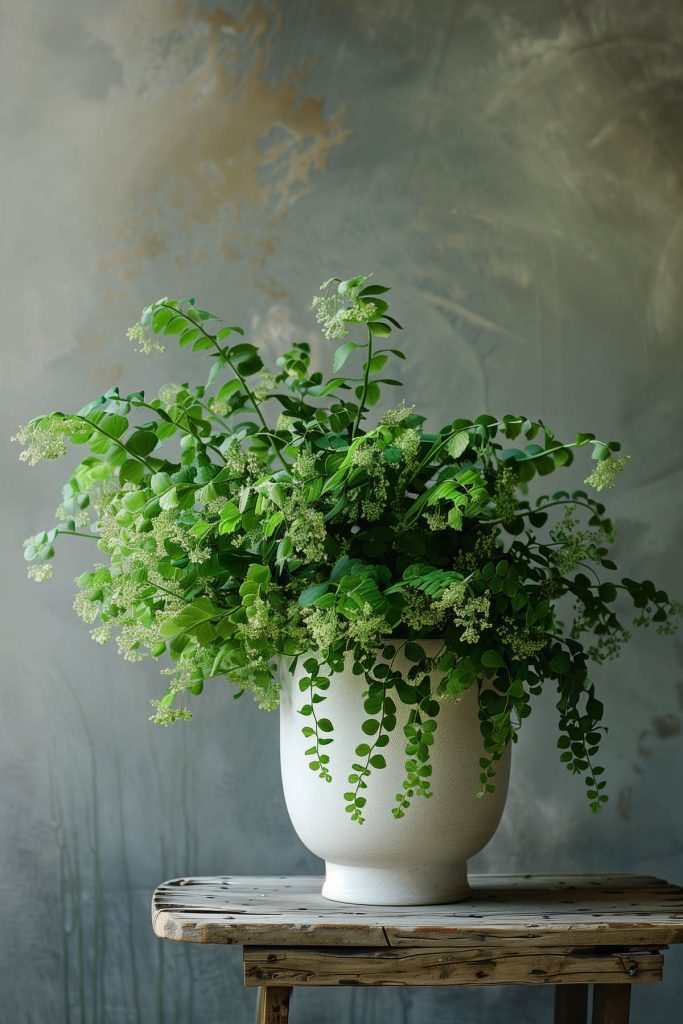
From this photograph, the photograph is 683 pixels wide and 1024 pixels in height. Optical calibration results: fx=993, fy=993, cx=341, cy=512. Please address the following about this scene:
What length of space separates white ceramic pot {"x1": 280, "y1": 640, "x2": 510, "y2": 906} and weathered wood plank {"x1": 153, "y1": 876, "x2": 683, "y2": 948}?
0.10ft

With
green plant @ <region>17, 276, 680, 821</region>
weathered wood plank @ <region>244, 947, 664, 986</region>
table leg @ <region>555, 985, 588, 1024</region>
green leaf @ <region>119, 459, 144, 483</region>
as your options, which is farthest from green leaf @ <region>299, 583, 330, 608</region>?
table leg @ <region>555, 985, 588, 1024</region>

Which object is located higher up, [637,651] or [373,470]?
[373,470]

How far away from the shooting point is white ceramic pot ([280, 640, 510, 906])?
1028mm

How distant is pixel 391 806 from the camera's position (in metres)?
1.03

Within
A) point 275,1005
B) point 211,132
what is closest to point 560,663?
point 275,1005

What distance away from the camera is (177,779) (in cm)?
143

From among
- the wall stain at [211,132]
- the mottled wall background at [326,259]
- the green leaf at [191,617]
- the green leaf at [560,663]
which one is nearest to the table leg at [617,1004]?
the green leaf at [560,663]

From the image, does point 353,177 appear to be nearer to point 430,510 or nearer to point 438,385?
point 438,385

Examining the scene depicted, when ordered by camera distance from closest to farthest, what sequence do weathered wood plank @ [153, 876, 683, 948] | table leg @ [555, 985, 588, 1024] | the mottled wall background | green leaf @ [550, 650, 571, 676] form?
1. weathered wood plank @ [153, 876, 683, 948]
2. green leaf @ [550, 650, 571, 676]
3. table leg @ [555, 985, 588, 1024]
4. the mottled wall background

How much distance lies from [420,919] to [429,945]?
0.13 feet

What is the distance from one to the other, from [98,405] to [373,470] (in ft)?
0.96

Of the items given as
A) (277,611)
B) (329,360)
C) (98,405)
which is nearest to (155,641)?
(277,611)

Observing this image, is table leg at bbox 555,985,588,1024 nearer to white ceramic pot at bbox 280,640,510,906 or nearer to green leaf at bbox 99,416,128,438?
white ceramic pot at bbox 280,640,510,906

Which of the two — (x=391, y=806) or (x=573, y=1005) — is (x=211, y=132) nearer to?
(x=391, y=806)
